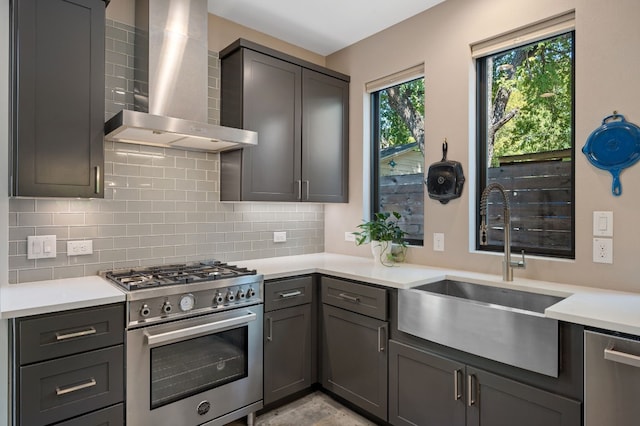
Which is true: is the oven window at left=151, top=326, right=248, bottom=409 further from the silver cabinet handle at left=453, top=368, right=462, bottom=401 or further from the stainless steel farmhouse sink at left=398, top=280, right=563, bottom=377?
the silver cabinet handle at left=453, top=368, right=462, bottom=401

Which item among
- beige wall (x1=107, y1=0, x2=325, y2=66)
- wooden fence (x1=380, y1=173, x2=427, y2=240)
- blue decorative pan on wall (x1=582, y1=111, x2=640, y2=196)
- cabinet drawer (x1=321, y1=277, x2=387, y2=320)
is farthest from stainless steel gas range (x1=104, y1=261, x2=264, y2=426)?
blue decorative pan on wall (x1=582, y1=111, x2=640, y2=196)

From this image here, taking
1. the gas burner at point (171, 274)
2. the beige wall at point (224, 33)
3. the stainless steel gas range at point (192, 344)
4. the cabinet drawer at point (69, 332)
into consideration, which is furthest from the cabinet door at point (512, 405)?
the beige wall at point (224, 33)

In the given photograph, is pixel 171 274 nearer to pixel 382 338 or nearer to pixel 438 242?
pixel 382 338

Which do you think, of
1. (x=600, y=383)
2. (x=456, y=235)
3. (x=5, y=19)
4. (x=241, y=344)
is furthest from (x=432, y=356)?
(x=5, y=19)

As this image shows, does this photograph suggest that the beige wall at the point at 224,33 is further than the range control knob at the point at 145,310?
Yes

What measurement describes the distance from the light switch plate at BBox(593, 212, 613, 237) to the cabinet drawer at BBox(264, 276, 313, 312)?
1711 mm

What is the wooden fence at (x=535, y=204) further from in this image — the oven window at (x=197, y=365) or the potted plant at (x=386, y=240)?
the oven window at (x=197, y=365)

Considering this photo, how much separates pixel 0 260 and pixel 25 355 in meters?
0.73

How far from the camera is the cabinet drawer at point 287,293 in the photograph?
2.49 meters

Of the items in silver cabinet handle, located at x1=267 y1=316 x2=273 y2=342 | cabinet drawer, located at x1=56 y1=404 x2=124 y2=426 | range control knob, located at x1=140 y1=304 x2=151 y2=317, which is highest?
range control knob, located at x1=140 y1=304 x2=151 y2=317

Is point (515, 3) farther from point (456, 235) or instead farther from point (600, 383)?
point (600, 383)

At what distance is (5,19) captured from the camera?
6.62 feet

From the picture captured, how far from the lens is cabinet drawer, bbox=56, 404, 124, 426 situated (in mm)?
1778

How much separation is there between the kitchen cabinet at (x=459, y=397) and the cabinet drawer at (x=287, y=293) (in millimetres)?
696
